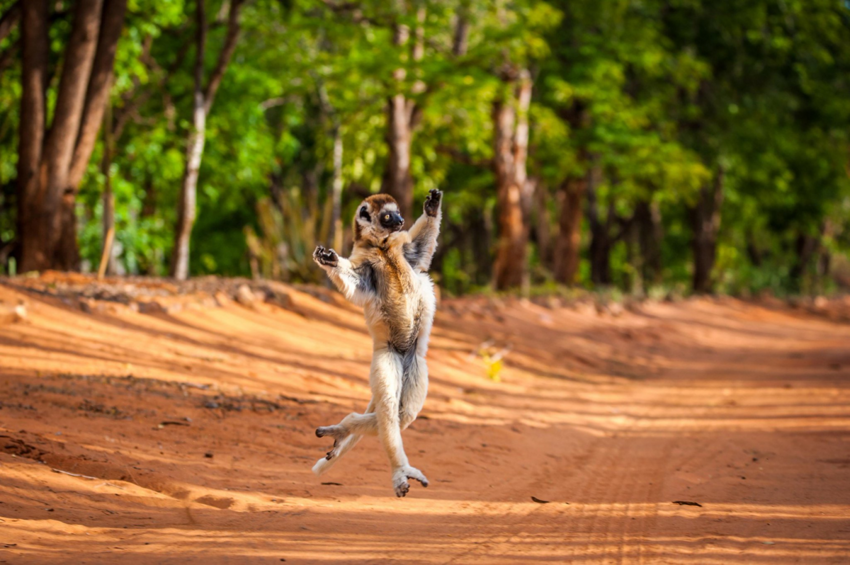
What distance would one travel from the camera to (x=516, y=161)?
23.4 meters

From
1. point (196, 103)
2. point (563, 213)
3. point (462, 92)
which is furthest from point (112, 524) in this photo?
point (563, 213)

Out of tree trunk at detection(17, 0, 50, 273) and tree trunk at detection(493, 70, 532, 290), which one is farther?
tree trunk at detection(493, 70, 532, 290)

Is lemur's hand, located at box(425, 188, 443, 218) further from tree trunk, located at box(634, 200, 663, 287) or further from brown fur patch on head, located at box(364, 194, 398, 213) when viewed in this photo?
tree trunk, located at box(634, 200, 663, 287)

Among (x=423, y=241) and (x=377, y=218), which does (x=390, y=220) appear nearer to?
(x=377, y=218)

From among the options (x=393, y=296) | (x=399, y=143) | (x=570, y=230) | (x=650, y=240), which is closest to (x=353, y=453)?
(x=393, y=296)

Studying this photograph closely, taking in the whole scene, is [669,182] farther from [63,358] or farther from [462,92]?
[63,358]

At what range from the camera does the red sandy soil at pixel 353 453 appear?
5.32m

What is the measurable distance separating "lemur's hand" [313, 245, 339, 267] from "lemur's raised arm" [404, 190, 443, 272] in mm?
910

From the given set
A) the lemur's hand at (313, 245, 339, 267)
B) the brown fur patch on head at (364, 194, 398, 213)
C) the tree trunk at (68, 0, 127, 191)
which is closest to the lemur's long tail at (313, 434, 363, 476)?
the lemur's hand at (313, 245, 339, 267)

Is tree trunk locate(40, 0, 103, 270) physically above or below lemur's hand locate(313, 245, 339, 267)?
above

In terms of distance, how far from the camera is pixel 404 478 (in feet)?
19.1

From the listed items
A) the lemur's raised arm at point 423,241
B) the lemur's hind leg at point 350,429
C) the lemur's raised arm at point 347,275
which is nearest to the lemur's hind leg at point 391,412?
the lemur's hind leg at point 350,429

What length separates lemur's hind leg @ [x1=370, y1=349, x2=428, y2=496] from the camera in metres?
5.85

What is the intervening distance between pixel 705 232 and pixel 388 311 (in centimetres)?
2952
